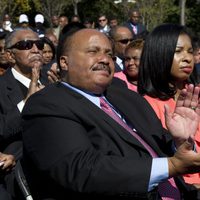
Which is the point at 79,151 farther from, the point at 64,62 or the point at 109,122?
the point at 64,62

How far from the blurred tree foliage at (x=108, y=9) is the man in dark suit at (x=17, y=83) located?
873 inches

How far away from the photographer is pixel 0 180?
13.4ft

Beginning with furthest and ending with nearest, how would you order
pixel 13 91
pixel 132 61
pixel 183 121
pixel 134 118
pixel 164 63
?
pixel 132 61, pixel 13 91, pixel 164 63, pixel 134 118, pixel 183 121

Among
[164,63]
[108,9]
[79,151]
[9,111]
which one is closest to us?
[79,151]

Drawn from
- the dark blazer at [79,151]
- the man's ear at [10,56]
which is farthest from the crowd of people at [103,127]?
the man's ear at [10,56]

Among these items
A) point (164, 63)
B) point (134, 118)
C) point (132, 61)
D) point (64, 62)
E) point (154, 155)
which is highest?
point (64, 62)

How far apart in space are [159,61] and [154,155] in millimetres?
1112

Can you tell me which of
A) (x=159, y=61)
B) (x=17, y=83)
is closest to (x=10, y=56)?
(x=17, y=83)

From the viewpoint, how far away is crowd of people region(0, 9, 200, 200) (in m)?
2.63

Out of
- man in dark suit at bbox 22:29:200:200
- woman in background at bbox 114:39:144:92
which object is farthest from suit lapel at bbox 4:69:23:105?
woman in background at bbox 114:39:144:92

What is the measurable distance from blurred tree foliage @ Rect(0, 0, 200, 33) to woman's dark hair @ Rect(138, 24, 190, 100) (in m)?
23.3

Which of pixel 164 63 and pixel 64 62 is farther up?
pixel 64 62

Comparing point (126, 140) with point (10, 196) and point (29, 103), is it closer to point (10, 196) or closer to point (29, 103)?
point (29, 103)

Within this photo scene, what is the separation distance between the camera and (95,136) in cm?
290
